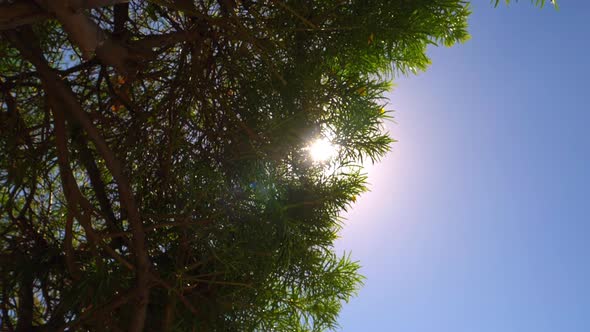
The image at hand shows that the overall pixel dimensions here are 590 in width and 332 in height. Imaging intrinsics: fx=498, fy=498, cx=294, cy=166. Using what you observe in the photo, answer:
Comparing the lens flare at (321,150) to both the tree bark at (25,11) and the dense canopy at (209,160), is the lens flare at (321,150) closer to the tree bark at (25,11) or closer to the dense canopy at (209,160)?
the dense canopy at (209,160)

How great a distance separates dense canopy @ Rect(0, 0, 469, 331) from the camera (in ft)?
3.84

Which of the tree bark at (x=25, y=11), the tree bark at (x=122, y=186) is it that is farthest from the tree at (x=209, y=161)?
the tree bark at (x=25, y=11)

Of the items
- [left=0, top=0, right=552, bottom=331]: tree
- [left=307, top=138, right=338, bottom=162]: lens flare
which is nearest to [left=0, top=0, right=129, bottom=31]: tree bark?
[left=0, top=0, right=552, bottom=331]: tree

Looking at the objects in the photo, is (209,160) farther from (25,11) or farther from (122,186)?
(25,11)

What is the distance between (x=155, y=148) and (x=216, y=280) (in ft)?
1.25

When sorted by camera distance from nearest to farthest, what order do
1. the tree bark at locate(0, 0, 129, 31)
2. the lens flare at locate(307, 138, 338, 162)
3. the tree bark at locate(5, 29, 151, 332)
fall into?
the tree bark at locate(0, 0, 129, 31) → the tree bark at locate(5, 29, 151, 332) → the lens flare at locate(307, 138, 338, 162)

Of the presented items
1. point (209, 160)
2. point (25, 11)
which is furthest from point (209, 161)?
point (25, 11)

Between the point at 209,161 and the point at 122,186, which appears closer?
the point at 122,186

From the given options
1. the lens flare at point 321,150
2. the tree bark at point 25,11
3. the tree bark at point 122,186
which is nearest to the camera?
the tree bark at point 25,11

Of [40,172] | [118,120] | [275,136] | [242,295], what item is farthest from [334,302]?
[40,172]

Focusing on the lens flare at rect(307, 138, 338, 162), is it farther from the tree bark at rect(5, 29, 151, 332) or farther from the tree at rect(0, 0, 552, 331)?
the tree bark at rect(5, 29, 151, 332)

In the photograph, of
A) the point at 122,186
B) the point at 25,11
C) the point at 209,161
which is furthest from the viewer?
the point at 209,161

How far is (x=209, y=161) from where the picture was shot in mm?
1238

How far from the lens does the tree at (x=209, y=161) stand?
1172 millimetres
